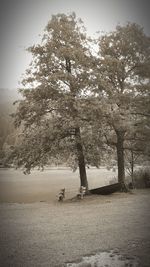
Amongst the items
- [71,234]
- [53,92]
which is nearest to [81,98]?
[53,92]

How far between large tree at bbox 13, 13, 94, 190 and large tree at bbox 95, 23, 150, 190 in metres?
1.38

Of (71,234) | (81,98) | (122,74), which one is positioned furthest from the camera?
(122,74)

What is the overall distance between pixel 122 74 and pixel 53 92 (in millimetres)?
5025

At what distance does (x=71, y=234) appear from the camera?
912 centimetres

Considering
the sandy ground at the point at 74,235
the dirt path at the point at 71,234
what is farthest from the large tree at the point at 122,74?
the dirt path at the point at 71,234

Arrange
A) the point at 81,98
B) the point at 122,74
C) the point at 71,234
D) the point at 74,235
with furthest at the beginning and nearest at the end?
the point at 122,74
the point at 81,98
the point at 71,234
the point at 74,235

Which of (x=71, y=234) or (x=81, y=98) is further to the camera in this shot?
(x=81, y=98)

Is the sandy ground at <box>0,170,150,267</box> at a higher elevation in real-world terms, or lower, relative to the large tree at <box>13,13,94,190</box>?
lower

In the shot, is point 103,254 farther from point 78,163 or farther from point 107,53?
point 107,53

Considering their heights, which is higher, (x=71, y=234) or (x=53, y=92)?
(x=53, y=92)

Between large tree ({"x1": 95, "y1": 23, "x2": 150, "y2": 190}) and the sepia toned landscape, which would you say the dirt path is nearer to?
the sepia toned landscape

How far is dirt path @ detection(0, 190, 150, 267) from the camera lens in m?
7.21

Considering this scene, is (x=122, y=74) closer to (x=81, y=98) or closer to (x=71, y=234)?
(x=81, y=98)

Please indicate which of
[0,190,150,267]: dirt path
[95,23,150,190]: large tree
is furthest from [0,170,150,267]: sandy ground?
[95,23,150,190]: large tree
